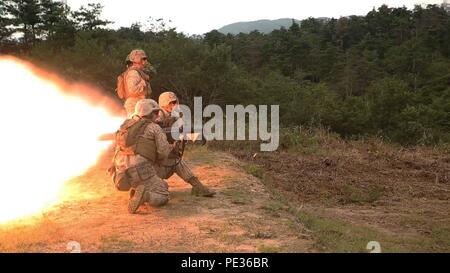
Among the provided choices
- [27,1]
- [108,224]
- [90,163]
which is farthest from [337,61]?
[108,224]

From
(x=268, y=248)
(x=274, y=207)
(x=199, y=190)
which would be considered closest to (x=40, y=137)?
(x=199, y=190)

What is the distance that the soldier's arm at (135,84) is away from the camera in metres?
10.5

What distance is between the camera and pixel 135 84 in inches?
414

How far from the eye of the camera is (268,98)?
1538 inches

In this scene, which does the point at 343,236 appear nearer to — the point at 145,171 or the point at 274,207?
the point at 274,207

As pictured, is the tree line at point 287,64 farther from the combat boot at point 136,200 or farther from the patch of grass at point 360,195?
the combat boot at point 136,200

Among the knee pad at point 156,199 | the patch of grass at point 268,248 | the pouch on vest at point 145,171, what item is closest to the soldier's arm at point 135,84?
the pouch on vest at point 145,171

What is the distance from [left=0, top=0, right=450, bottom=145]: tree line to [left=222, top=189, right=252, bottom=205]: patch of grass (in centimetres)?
1310

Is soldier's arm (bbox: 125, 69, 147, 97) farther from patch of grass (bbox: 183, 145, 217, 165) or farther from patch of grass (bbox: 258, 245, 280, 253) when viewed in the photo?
patch of grass (bbox: 258, 245, 280, 253)

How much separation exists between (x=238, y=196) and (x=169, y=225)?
6.94 ft

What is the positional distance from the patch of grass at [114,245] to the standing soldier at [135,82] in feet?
14.4

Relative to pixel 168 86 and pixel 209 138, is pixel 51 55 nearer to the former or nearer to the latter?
pixel 168 86

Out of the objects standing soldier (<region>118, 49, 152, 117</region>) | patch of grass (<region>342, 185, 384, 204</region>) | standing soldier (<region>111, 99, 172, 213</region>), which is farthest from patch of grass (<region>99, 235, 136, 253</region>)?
patch of grass (<region>342, 185, 384, 204</region>)
